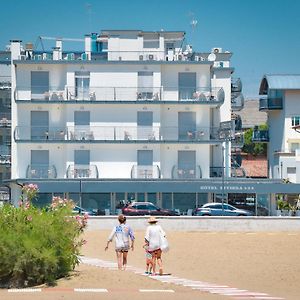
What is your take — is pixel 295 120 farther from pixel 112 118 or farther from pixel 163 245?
pixel 163 245

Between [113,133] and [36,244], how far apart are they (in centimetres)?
4118

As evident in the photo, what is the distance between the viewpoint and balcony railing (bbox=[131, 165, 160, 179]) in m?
60.5

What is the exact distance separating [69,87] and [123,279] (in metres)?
41.4

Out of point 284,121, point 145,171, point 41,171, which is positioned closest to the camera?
point 41,171

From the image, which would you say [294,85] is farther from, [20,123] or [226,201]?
[20,123]

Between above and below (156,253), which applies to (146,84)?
above

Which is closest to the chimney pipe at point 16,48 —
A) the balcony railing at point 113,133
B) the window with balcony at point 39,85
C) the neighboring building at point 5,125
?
the window with balcony at point 39,85

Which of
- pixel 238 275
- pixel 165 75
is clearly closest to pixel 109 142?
pixel 165 75

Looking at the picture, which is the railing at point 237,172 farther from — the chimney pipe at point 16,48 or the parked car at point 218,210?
the chimney pipe at point 16,48

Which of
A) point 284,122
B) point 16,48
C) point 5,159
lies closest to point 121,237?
point 16,48

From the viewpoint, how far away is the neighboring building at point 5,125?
66.2 meters

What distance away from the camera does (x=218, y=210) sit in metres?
55.2

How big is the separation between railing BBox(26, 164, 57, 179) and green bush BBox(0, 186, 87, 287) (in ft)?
125

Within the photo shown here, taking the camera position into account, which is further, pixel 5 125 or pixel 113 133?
pixel 5 125
